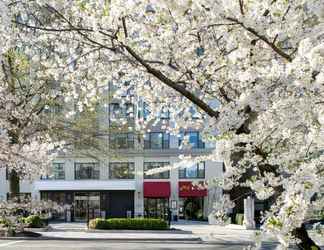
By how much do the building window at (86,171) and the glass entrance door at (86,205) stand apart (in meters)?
1.55

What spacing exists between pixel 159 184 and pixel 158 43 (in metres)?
49.1

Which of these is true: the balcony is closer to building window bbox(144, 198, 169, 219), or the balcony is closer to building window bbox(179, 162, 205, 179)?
building window bbox(144, 198, 169, 219)

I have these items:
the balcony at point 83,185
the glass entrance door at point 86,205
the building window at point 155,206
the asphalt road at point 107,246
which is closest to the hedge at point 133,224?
the asphalt road at point 107,246

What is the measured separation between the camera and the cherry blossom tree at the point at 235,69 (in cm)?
448

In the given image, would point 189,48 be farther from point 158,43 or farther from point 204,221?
Answer: point 204,221

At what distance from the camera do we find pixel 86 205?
189 ft

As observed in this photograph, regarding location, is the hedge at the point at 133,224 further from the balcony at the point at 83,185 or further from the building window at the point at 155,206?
the building window at the point at 155,206

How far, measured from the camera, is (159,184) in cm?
5597

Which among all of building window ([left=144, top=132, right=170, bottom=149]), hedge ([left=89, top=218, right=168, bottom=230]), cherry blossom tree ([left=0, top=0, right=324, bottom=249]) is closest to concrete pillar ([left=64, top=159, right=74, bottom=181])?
building window ([left=144, top=132, right=170, bottom=149])

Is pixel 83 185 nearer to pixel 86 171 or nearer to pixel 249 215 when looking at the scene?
pixel 86 171

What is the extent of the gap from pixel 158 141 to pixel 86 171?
744cm

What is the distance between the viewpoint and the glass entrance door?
57312mm

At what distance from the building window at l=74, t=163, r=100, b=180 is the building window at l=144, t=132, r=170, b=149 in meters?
5.25

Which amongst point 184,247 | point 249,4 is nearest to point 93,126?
point 184,247
